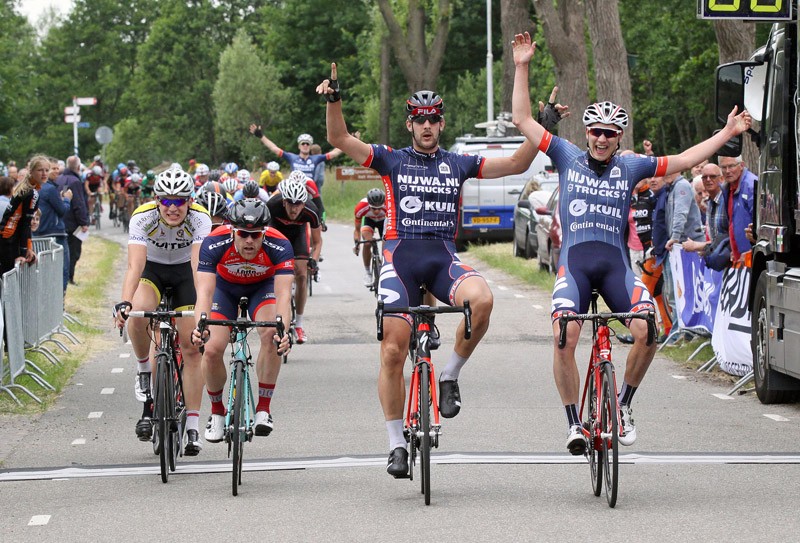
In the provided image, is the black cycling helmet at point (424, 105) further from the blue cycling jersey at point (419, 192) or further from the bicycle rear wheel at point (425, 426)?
the bicycle rear wheel at point (425, 426)

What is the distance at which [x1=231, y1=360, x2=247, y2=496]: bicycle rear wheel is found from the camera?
28.0 feet

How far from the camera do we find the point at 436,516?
7.88 metres

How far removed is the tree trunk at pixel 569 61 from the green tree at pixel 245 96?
51.2m

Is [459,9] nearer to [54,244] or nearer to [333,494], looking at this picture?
[54,244]

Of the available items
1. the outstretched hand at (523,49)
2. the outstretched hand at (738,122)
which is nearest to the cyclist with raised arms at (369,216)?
the outstretched hand at (523,49)

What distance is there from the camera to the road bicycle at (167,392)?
9.08m

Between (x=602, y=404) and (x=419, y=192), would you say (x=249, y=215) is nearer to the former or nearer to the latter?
(x=419, y=192)

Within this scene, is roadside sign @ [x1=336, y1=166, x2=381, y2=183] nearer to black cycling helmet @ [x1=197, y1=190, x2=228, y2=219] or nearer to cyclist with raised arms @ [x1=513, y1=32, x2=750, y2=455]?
black cycling helmet @ [x1=197, y1=190, x2=228, y2=219]

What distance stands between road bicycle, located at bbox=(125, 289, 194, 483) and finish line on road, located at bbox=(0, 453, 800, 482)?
0.23m

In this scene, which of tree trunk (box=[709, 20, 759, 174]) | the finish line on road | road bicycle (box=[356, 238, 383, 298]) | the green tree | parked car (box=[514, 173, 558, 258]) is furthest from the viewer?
the green tree

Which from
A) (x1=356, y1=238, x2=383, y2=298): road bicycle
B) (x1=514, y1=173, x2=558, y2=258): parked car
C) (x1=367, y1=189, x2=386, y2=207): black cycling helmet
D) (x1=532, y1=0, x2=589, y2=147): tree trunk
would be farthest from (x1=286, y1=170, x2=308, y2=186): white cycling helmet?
(x1=532, y1=0, x2=589, y2=147): tree trunk

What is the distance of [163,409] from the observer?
29.9 feet

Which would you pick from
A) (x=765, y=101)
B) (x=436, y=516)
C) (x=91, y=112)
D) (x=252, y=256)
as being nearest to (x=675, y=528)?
(x=436, y=516)

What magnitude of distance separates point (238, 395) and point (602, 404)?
2.11 m
